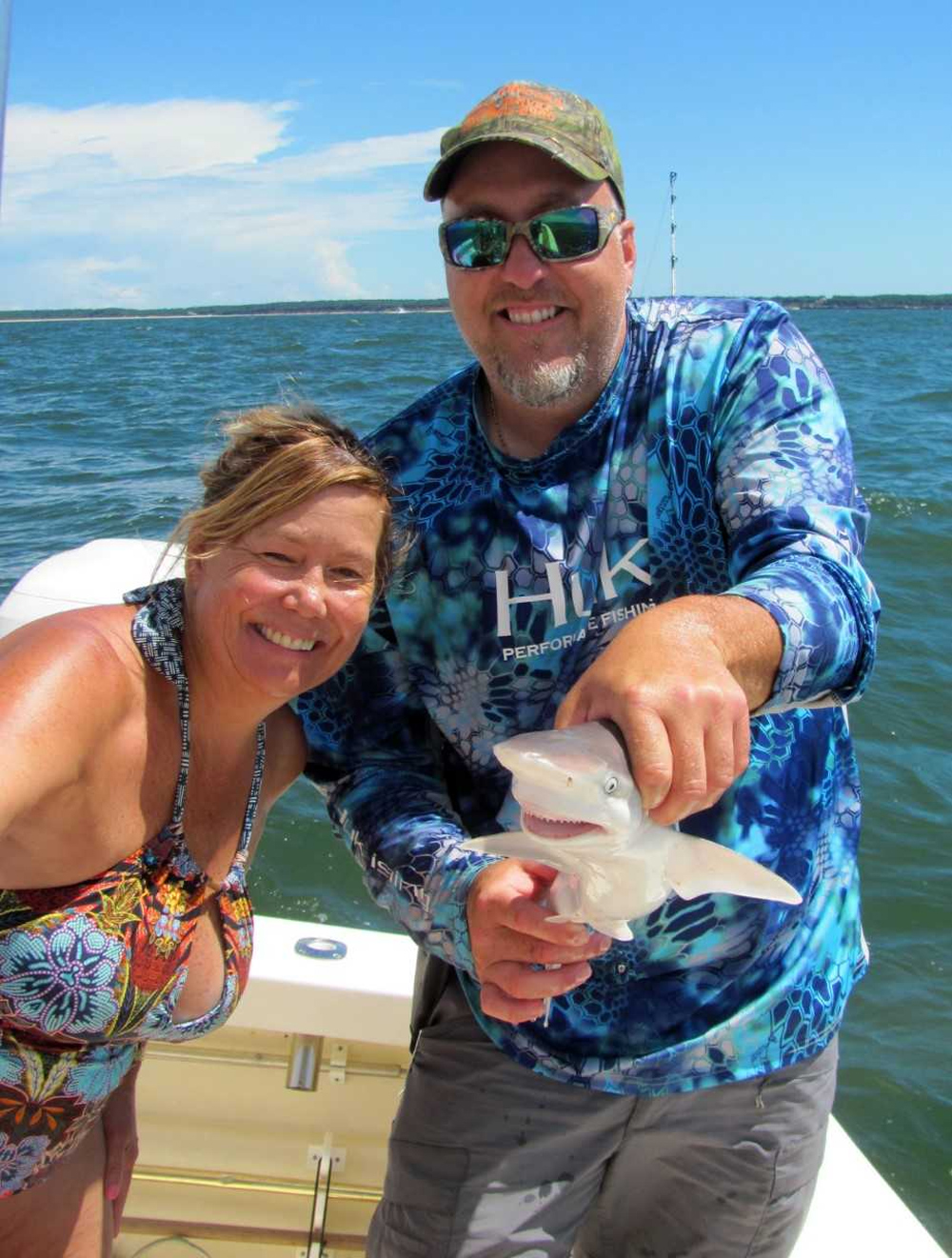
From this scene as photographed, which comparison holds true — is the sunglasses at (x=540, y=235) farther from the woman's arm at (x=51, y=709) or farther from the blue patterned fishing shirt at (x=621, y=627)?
the woman's arm at (x=51, y=709)

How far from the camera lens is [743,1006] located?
7.91ft

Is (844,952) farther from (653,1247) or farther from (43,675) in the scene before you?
(43,675)

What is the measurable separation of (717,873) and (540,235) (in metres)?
1.40

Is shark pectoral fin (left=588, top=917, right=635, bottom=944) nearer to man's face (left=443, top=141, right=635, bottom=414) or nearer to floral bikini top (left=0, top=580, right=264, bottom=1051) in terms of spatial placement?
floral bikini top (left=0, top=580, right=264, bottom=1051)

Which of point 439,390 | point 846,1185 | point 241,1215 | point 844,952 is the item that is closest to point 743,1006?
point 844,952

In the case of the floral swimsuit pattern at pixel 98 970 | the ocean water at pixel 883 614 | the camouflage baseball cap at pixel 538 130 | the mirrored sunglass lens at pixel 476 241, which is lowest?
the ocean water at pixel 883 614

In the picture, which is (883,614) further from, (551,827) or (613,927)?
(551,827)

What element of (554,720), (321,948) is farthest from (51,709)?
(321,948)

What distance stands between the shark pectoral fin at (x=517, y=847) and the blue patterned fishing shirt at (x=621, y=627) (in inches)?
26.2

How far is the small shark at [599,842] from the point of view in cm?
137

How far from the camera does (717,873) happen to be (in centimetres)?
167

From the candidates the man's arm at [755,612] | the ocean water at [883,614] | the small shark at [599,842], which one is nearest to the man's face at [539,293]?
the man's arm at [755,612]

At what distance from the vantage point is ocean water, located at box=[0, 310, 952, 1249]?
5.01 metres

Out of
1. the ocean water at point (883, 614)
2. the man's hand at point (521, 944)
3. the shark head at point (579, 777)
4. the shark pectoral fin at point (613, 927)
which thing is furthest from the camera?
the ocean water at point (883, 614)
